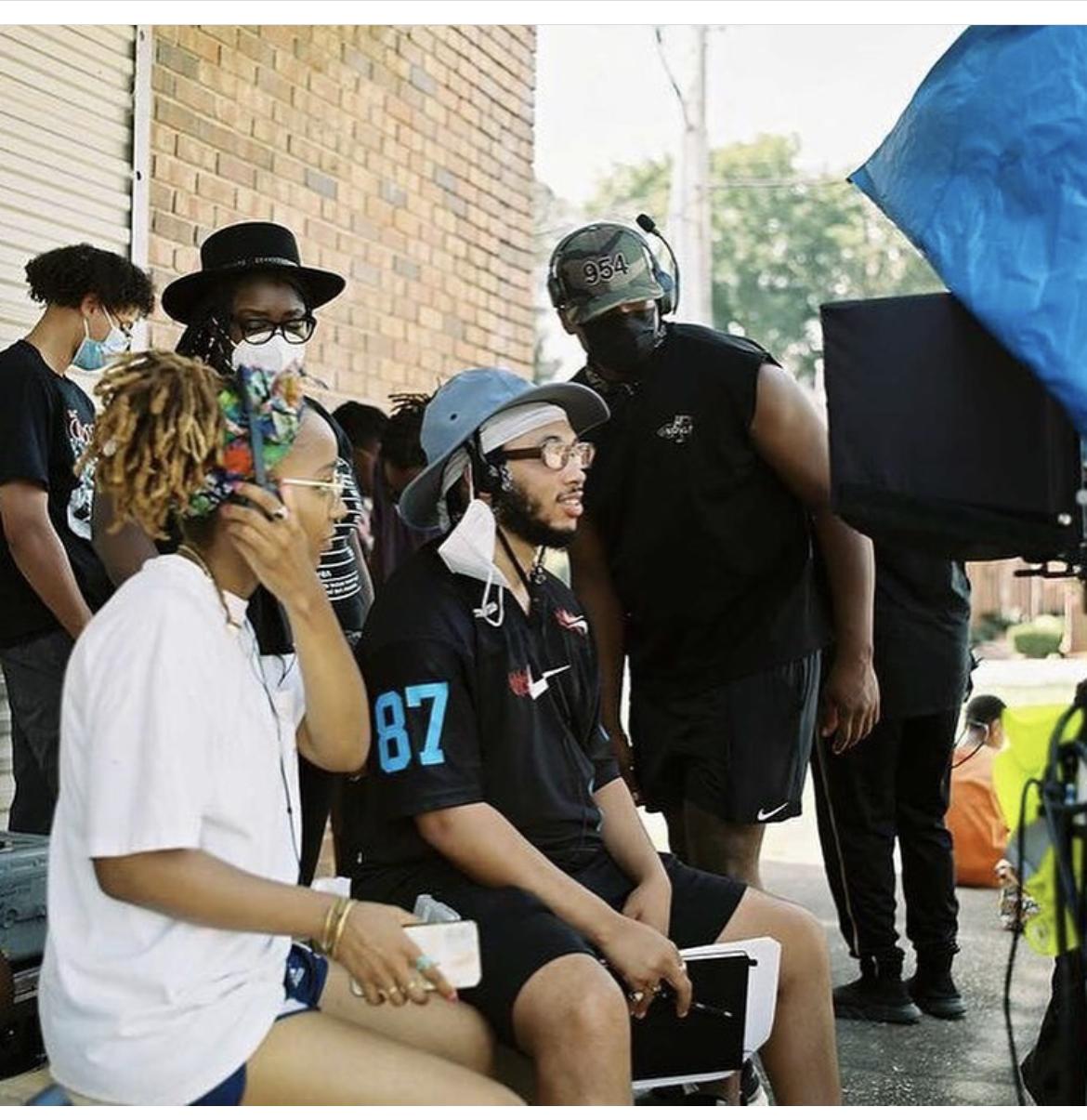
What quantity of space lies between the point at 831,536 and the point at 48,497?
1904 millimetres

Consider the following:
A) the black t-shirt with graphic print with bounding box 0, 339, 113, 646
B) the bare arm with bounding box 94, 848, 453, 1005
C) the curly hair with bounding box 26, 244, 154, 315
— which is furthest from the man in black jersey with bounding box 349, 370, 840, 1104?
the curly hair with bounding box 26, 244, 154, 315

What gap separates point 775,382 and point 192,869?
6.74ft

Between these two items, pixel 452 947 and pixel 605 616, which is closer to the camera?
pixel 452 947

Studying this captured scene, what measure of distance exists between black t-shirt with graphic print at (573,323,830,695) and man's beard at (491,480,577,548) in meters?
0.72

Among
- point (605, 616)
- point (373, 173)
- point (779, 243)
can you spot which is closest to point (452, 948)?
point (605, 616)

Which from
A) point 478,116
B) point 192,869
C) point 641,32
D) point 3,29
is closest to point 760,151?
point 641,32

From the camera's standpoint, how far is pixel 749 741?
3.62 metres

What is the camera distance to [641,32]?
65.1 feet

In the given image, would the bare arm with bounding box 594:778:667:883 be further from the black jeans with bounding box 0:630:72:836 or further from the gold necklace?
the black jeans with bounding box 0:630:72:836

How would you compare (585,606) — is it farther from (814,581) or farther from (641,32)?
(641,32)

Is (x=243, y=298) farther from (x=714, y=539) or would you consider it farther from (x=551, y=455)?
(x=714, y=539)

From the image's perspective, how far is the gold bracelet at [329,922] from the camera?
6.89 ft

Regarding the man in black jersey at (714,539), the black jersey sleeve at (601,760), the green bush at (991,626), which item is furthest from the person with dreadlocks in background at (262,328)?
the green bush at (991,626)

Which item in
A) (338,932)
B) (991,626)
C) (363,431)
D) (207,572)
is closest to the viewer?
(338,932)
